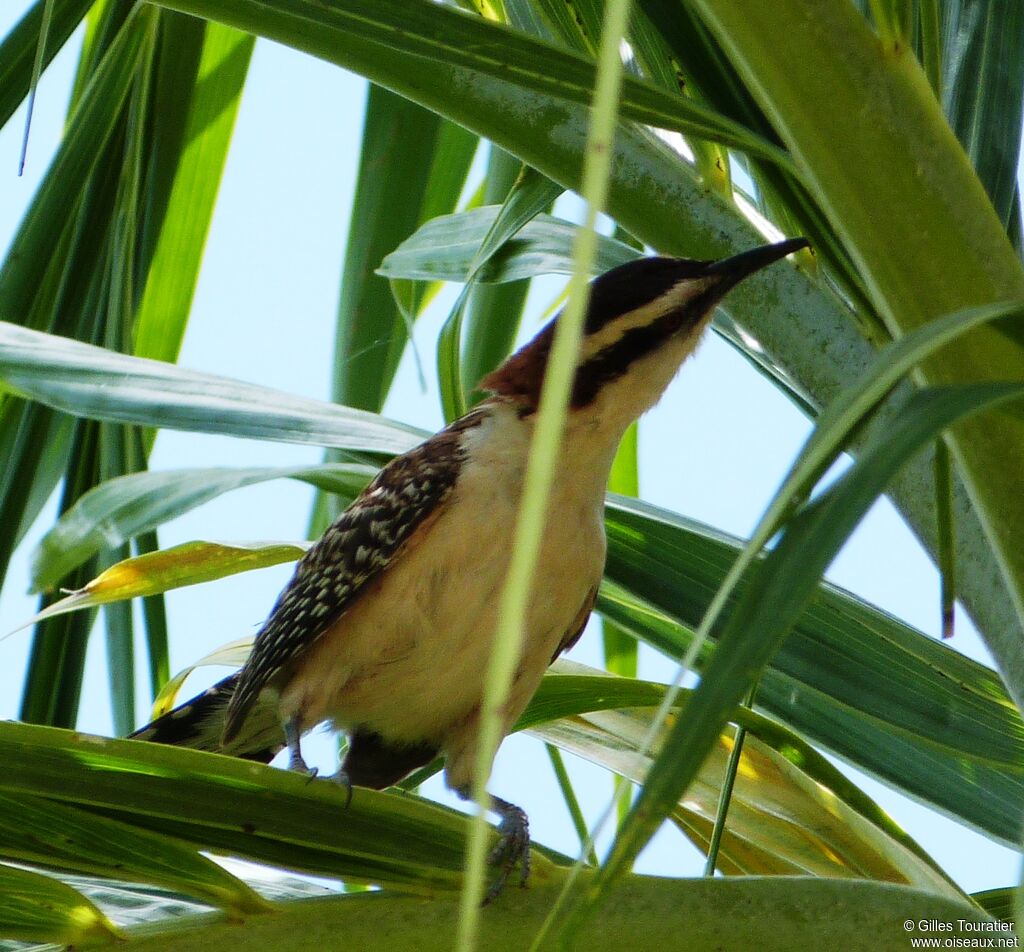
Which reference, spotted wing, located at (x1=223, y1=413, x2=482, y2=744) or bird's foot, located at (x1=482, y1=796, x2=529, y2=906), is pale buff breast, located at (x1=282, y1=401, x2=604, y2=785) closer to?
spotted wing, located at (x1=223, y1=413, x2=482, y2=744)

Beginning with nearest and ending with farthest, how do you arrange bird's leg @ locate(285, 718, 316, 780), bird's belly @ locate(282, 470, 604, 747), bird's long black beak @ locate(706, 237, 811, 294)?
1. bird's long black beak @ locate(706, 237, 811, 294)
2. bird's belly @ locate(282, 470, 604, 747)
3. bird's leg @ locate(285, 718, 316, 780)

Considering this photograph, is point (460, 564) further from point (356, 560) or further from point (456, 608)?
point (356, 560)

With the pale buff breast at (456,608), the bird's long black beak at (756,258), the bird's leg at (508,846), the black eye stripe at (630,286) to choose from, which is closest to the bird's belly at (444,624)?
the pale buff breast at (456,608)

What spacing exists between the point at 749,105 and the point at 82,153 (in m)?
0.95

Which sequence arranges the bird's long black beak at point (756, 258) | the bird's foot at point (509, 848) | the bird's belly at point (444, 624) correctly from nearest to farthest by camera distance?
the bird's foot at point (509, 848), the bird's long black beak at point (756, 258), the bird's belly at point (444, 624)

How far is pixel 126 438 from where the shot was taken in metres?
1.66

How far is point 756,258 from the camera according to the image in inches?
51.6

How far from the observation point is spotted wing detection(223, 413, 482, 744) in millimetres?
1908

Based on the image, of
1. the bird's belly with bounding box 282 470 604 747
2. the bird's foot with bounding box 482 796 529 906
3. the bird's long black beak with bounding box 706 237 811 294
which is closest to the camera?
the bird's foot with bounding box 482 796 529 906

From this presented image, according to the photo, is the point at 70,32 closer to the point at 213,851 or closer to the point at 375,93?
A: the point at 375,93

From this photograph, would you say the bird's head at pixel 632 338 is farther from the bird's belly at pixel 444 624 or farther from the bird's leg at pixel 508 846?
the bird's leg at pixel 508 846

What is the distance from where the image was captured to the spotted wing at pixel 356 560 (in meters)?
1.91

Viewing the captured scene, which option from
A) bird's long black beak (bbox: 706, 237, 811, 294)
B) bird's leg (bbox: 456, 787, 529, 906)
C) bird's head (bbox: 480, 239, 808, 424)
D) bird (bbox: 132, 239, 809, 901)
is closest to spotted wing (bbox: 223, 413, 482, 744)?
bird (bbox: 132, 239, 809, 901)

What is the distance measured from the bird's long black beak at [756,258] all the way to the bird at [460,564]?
1.42ft
